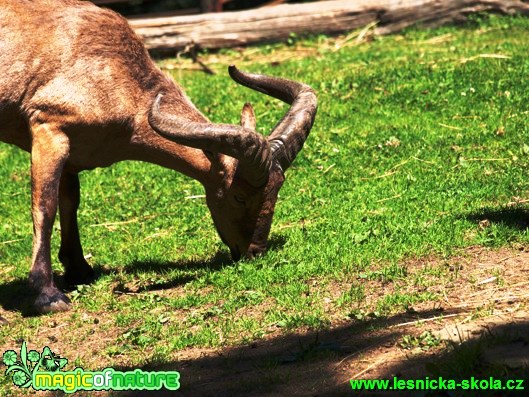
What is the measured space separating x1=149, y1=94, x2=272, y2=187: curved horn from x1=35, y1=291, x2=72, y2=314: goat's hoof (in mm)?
1619

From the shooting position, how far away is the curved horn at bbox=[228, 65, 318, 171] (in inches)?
359

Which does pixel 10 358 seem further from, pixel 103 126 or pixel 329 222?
pixel 329 222

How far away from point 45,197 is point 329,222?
269 cm

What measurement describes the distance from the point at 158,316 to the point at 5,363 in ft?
4.17

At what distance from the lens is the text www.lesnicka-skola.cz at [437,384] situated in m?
5.50

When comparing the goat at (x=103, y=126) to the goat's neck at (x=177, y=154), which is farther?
the goat's neck at (x=177, y=154)

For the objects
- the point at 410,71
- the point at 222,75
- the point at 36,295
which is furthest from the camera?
the point at 222,75

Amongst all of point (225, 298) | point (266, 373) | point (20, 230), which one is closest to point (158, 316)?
point (225, 298)

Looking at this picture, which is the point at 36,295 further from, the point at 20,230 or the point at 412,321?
the point at 412,321

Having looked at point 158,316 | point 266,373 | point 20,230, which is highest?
point 266,373

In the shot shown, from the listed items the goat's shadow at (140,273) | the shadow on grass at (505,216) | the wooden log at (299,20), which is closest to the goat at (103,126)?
the goat's shadow at (140,273)

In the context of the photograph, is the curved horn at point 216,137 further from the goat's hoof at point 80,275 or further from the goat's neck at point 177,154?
the goat's hoof at point 80,275

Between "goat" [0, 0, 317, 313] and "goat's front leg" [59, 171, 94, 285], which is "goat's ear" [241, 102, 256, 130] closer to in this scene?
"goat" [0, 0, 317, 313]

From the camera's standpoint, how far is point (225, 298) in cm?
830
